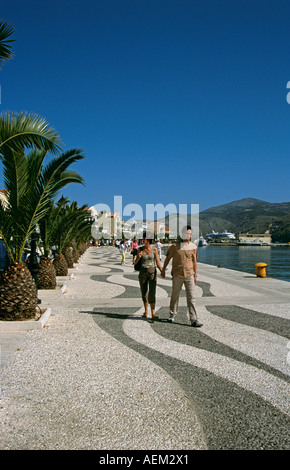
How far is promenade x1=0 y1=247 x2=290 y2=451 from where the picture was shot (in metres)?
2.87

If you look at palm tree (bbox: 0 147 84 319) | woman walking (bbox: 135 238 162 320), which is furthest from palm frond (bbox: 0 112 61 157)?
woman walking (bbox: 135 238 162 320)

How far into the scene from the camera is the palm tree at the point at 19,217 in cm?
624

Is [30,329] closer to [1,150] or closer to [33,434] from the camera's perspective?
[1,150]

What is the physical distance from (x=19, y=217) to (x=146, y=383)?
4.17 metres

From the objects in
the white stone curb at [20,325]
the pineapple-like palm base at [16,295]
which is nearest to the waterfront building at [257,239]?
the pineapple-like palm base at [16,295]

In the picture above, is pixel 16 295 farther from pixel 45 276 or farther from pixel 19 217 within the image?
pixel 45 276

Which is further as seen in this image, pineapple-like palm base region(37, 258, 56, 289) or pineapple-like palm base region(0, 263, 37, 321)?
pineapple-like palm base region(37, 258, 56, 289)

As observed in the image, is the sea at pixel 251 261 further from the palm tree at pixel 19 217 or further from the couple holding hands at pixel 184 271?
the palm tree at pixel 19 217

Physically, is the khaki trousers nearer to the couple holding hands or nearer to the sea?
the couple holding hands

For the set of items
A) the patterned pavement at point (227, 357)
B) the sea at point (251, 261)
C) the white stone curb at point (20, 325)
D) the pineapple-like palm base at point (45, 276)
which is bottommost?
the sea at point (251, 261)

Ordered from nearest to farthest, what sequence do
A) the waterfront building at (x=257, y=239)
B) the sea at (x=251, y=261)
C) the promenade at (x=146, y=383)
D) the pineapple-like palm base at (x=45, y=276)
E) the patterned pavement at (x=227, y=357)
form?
the promenade at (x=146, y=383)
the patterned pavement at (x=227, y=357)
the pineapple-like palm base at (x=45, y=276)
the sea at (x=251, y=261)
the waterfront building at (x=257, y=239)

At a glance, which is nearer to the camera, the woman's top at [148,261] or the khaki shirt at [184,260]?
the khaki shirt at [184,260]

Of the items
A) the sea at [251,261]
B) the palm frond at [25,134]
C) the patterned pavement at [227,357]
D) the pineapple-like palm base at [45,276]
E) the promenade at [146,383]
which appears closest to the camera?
the promenade at [146,383]
